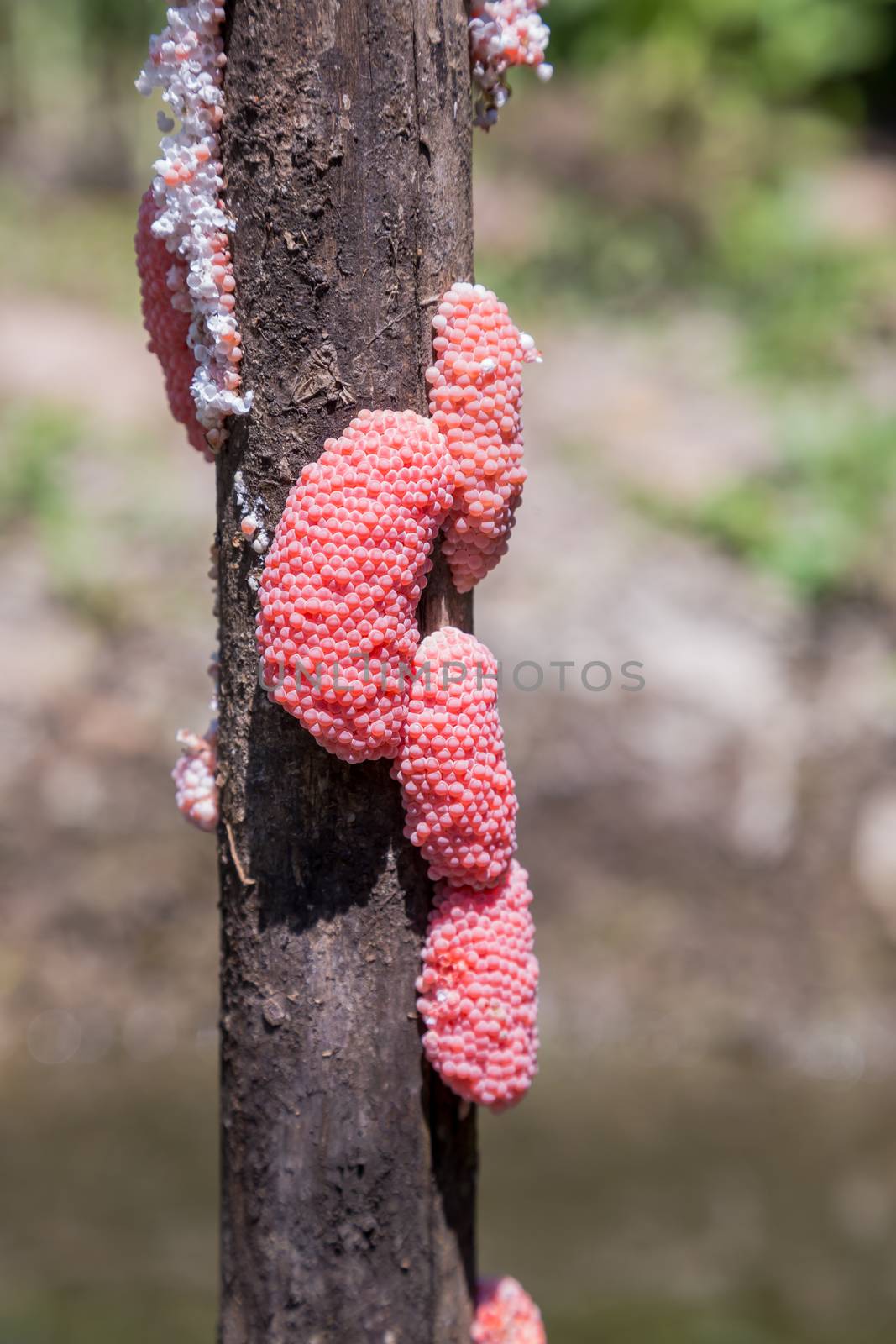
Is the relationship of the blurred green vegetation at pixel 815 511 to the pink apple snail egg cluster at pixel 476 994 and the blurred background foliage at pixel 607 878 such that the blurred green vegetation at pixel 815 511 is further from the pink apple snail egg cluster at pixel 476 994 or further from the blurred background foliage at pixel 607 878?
the pink apple snail egg cluster at pixel 476 994

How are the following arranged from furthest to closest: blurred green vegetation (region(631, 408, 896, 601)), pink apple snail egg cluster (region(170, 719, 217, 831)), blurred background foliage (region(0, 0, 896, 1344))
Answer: blurred green vegetation (region(631, 408, 896, 601)), blurred background foliage (region(0, 0, 896, 1344)), pink apple snail egg cluster (region(170, 719, 217, 831))

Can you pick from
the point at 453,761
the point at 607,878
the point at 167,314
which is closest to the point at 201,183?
the point at 167,314

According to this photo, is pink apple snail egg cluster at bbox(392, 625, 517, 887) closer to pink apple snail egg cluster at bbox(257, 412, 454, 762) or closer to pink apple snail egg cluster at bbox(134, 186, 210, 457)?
pink apple snail egg cluster at bbox(257, 412, 454, 762)

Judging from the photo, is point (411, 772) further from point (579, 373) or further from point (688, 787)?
point (579, 373)

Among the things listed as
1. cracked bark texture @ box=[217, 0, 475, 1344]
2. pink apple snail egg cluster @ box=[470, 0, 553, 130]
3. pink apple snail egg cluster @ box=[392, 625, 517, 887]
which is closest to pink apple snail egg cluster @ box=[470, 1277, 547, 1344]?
cracked bark texture @ box=[217, 0, 475, 1344]

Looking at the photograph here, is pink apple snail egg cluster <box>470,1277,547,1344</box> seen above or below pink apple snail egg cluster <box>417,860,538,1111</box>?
below

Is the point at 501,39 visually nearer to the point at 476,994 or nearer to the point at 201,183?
the point at 201,183
